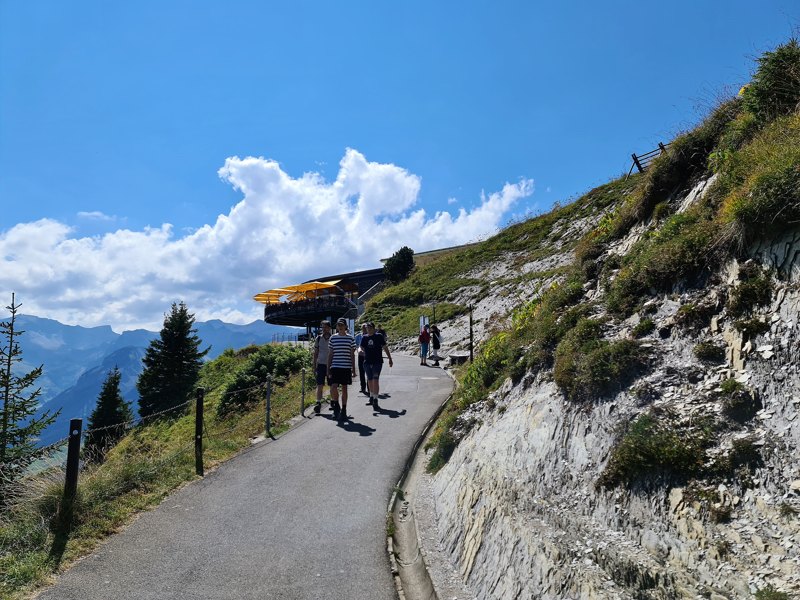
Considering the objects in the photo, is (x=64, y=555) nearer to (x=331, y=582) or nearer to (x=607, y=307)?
(x=331, y=582)

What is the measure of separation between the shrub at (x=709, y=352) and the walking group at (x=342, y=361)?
7583mm

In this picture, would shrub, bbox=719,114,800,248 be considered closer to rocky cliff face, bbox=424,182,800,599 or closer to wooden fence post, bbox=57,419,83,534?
rocky cliff face, bbox=424,182,800,599

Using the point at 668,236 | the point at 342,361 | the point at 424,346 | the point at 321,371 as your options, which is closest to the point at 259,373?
the point at 424,346

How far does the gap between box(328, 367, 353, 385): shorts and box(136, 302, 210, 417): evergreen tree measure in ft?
86.3

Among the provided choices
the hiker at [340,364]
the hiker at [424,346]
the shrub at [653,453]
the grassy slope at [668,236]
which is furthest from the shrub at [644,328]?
the hiker at [424,346]

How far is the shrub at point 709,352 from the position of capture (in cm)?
430

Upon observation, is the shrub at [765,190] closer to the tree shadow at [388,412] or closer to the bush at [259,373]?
the tree shadow at [388,412]

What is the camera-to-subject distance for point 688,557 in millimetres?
3172

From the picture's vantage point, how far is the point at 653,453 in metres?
3.82

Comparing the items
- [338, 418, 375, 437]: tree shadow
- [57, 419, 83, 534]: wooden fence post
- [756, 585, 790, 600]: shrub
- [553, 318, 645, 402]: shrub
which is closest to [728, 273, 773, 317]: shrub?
[553, 318, 645, 402]: shrub

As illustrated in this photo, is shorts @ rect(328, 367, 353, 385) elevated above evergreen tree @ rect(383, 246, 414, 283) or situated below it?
below

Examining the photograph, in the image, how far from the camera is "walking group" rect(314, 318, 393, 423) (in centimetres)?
1114

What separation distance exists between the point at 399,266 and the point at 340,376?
38.9 m

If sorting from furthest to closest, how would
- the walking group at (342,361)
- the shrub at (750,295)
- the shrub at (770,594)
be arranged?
the walking group at (342,361) → the shrub at (750,295) → the shrub at (770,594)
